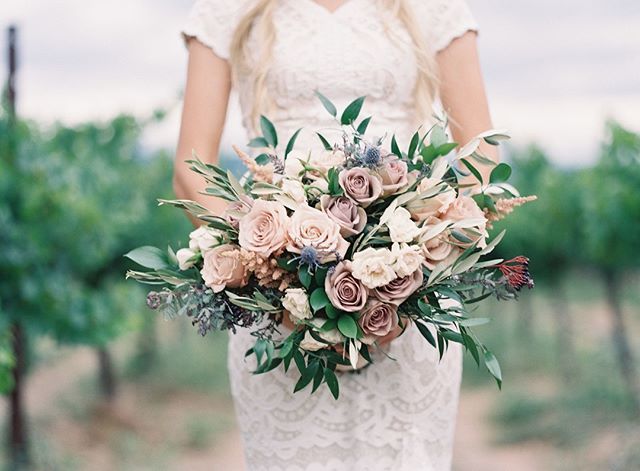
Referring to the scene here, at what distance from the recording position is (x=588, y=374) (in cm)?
1325

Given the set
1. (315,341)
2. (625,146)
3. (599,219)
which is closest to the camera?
(315,341)

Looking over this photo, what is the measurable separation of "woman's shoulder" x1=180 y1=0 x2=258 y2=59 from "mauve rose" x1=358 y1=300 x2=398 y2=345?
3.42ft

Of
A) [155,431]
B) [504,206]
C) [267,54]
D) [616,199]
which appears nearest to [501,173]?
[504,206]

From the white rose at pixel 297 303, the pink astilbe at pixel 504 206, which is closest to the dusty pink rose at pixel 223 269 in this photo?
the white rose at pixel 297 303

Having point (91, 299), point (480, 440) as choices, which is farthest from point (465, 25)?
point (480, 440)

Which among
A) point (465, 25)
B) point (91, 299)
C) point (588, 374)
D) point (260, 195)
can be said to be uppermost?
point (465, 25)

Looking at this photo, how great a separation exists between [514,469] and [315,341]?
947 cm

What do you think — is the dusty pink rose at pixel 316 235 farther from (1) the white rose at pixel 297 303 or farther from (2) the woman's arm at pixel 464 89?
(2) the woman's arm at pixel 464 89

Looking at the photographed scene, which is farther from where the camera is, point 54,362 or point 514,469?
point 54,362

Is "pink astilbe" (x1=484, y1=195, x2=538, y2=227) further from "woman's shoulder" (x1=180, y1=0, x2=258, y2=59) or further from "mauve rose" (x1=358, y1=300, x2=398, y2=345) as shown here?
"woman's shoulder" (x1=180, y1=0, x2=258, y2=59)

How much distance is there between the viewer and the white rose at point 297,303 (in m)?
2.10

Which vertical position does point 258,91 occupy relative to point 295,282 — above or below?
above

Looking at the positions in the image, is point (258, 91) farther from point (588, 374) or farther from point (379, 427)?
point (588, 374)

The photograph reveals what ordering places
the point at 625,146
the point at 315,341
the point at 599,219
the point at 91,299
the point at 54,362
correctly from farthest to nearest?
the point at 54,362 < the point at 599,219 < the point at 625,146 < the point at 91,299 < the point at 315,341
